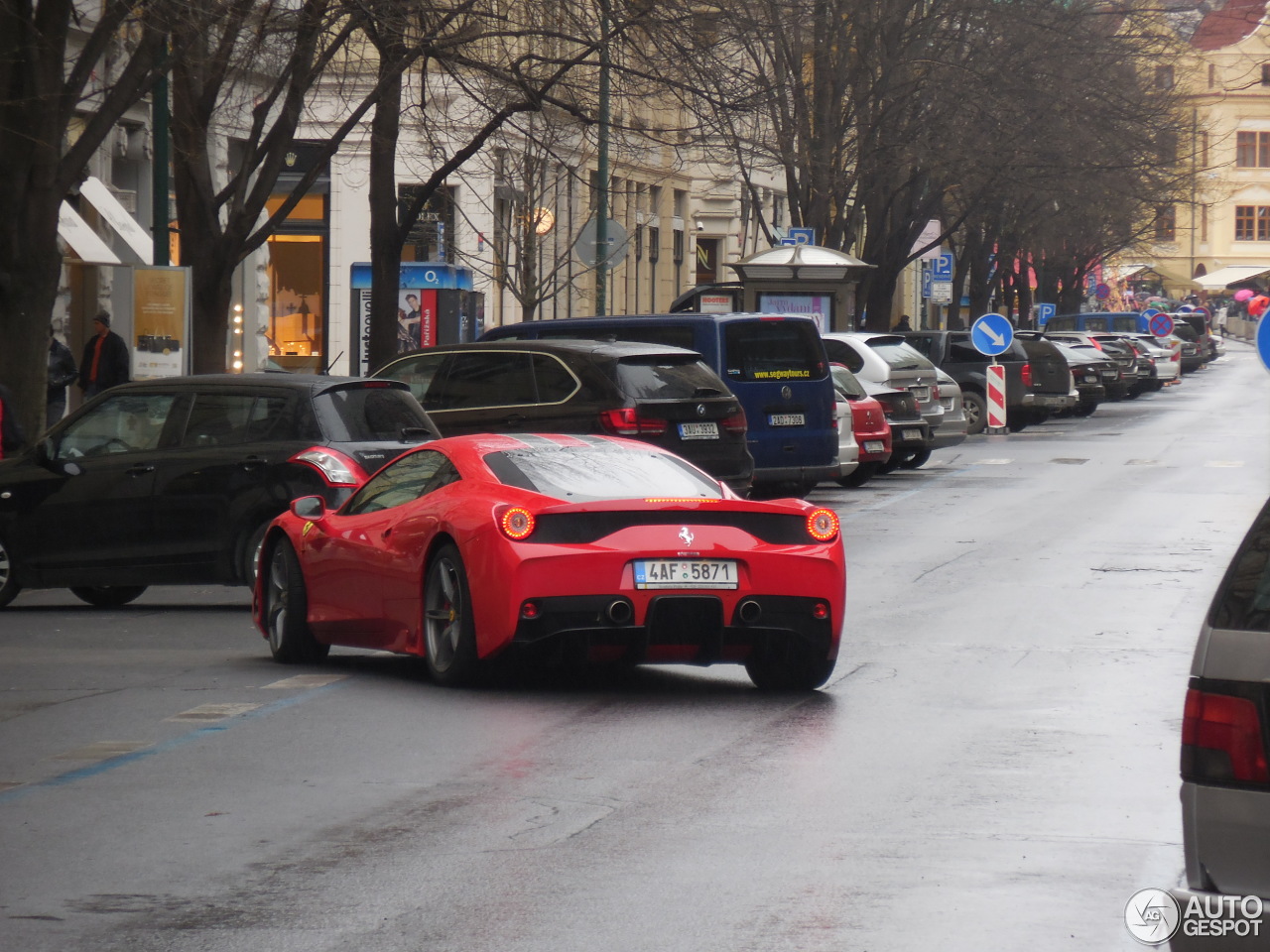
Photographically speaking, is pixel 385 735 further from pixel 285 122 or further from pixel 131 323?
pixel 131 323

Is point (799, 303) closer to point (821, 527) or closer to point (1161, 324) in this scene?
point (821, 527)

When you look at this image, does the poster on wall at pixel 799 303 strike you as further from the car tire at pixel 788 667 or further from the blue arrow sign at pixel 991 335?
the car tire at pixel 788 667

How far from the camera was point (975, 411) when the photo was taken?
39656 mm

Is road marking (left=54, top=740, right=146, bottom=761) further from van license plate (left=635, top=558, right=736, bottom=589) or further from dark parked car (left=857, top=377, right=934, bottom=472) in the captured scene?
dark parked car (left=857, top=377, right=934, bottom=472)

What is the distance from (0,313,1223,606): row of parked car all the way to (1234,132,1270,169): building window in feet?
413

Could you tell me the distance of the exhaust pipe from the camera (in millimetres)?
9828

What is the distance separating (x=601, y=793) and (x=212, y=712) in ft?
8.55

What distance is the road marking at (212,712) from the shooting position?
31.1 ft

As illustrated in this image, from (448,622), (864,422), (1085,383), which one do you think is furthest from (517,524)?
(1085,383)

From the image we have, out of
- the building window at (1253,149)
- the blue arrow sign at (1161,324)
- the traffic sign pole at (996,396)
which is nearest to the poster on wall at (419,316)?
the traffic sign pole at (996,396)

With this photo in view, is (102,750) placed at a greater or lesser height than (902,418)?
lesser

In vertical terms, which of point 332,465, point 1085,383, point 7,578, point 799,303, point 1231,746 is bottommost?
point 7,578

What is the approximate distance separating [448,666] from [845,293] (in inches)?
1023

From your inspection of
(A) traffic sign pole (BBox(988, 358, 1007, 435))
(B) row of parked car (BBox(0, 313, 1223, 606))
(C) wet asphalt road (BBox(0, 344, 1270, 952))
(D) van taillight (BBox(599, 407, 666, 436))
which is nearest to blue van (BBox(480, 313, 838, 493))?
(B) row of parked car (BBox(0, 313, 1223, 606))
